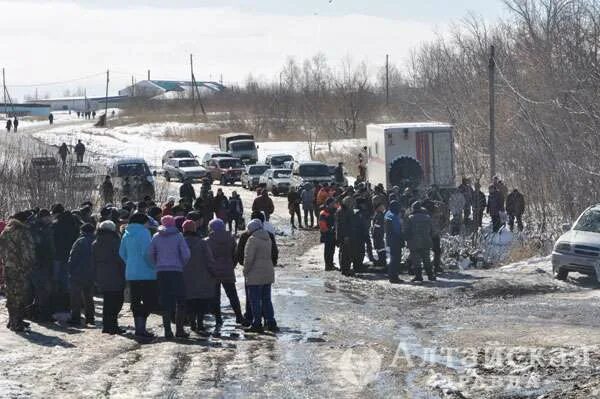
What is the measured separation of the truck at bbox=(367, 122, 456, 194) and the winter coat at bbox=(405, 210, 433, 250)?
12908mm

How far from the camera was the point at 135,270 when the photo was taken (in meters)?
16.0

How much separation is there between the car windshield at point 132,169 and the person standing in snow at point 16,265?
28.2 metres

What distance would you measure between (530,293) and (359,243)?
15.3 feet

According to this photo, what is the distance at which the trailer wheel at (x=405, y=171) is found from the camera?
3638 cm

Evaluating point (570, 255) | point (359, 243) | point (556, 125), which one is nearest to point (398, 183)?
point (556, 125)

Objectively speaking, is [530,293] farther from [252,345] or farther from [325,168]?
[325,168]

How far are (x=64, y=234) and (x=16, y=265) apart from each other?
1.37 meters

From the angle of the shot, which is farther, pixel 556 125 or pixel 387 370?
pixel 556 125

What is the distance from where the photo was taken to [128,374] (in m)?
13.2

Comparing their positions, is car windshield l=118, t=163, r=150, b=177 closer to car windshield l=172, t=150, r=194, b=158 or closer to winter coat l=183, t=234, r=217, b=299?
car windshield l=172, t=150, r=194, b=158

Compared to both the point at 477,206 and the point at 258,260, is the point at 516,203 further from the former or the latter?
the point at 258,260

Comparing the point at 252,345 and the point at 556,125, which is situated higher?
the point at 556,125

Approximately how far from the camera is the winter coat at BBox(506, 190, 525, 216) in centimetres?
3145

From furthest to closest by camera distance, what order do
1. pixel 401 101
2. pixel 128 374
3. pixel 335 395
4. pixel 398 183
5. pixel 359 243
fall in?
1. pixel 401 101
2. pixel 398 183
3. pixel 359 243
4. pixel 128 374
5. pixel 335 395
